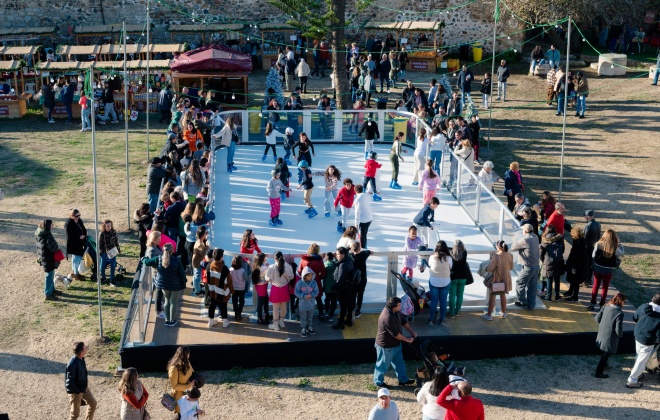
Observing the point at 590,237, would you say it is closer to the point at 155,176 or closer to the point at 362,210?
the point at 362,210

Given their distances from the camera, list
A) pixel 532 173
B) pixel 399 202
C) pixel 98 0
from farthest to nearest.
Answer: pixel 98 0
pixel 532 173
pixel 399 202

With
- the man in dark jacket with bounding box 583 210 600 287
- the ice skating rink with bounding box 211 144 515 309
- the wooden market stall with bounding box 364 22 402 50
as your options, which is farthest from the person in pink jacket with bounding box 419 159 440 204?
→ the wooden market stall with bounding box 364 22 402 50

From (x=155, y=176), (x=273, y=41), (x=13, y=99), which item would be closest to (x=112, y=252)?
(x=155, y=176)

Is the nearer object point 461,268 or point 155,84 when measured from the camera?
point 461,268

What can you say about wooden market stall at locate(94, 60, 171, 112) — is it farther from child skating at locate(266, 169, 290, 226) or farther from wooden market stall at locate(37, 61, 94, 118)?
child skating at locate(266, 169, 290, 226)

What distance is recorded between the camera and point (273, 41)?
109 feet

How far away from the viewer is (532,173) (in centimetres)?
2159

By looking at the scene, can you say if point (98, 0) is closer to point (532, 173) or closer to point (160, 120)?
point (160, 120)

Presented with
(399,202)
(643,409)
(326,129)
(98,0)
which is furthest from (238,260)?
(98,0)

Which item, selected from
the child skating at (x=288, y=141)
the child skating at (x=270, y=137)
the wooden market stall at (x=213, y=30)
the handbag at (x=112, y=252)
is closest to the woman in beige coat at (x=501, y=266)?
the handbag at (x=112, y=252)

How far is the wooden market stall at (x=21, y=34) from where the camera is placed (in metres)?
32.6

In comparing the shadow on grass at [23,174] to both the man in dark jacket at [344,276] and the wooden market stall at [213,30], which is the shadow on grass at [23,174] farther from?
the wooden market stall at [213,30]

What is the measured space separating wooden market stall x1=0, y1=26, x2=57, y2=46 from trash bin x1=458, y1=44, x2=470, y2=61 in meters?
13.9

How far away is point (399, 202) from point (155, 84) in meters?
11.7
